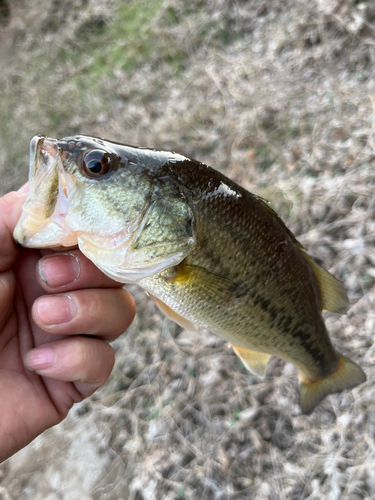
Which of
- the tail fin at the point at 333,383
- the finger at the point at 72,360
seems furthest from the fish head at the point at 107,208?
the tail fin at the point at 333,383

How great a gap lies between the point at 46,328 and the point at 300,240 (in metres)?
2.08

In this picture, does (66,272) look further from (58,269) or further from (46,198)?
(46,198)

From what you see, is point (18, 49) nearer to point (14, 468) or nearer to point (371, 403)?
point (14, 468)

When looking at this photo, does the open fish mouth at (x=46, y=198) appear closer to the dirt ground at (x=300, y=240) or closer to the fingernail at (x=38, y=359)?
the fingernail at (x=38, y=359)

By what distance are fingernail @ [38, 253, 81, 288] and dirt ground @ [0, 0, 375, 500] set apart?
1.75 m

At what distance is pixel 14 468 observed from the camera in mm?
3354

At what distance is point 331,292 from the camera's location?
1640 millimetres

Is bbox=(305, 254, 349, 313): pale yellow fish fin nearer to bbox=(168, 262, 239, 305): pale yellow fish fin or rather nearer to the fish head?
bbox=(168, 262, 239, 305): pale yellow fish fin

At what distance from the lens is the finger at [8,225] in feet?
4.45

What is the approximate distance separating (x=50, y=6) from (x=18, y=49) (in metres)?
1.07

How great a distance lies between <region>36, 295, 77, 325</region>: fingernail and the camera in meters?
1.37

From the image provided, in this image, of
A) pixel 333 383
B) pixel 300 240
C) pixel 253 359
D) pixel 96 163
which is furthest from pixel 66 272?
pixel 300 240

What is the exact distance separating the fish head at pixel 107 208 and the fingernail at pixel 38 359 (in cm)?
44

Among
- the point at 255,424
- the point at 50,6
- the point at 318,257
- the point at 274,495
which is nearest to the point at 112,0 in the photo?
the point at 50,6
